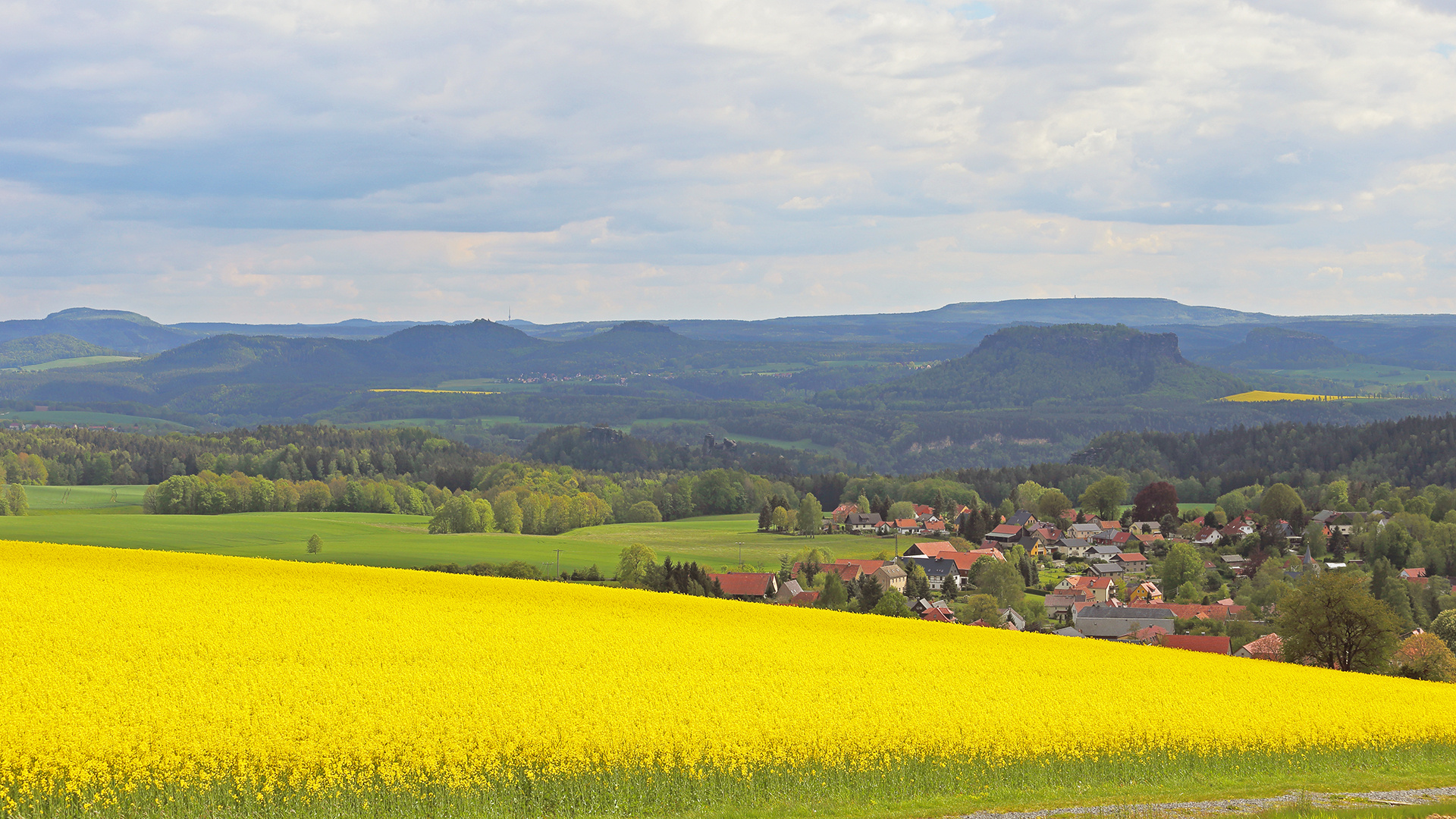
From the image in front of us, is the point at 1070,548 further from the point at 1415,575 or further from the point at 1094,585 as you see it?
the point at 1415,575

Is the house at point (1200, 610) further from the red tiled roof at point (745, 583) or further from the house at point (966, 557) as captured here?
the red tiled roof at point (745, 583)

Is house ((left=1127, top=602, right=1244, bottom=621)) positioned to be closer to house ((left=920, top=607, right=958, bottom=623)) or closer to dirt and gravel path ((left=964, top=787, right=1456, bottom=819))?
Answer: house ((left=920, top=607, right=958, bottom=623))

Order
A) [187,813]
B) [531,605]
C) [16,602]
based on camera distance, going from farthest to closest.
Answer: [531,605] → [16,602] → [187,813]

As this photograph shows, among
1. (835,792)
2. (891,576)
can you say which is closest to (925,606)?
(891,576)

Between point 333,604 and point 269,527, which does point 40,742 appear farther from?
point 269,527

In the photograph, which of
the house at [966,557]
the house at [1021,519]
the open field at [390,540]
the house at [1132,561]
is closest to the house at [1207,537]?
the house at [1132,561]

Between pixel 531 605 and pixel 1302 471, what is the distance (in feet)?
594

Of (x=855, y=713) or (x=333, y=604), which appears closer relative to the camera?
(x=855, y=713)

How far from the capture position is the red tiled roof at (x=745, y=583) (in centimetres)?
8475

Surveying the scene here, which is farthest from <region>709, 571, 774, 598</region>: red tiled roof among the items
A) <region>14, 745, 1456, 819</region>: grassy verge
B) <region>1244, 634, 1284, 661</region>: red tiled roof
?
<region>14, 745, 1456, 819</region>: grassy verge

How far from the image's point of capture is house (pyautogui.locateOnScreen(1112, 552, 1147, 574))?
4537 inches

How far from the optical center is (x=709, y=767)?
85.4 feet

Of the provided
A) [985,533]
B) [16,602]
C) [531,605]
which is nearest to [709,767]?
[531,605]

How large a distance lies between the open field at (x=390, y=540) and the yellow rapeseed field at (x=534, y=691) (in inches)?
1823
